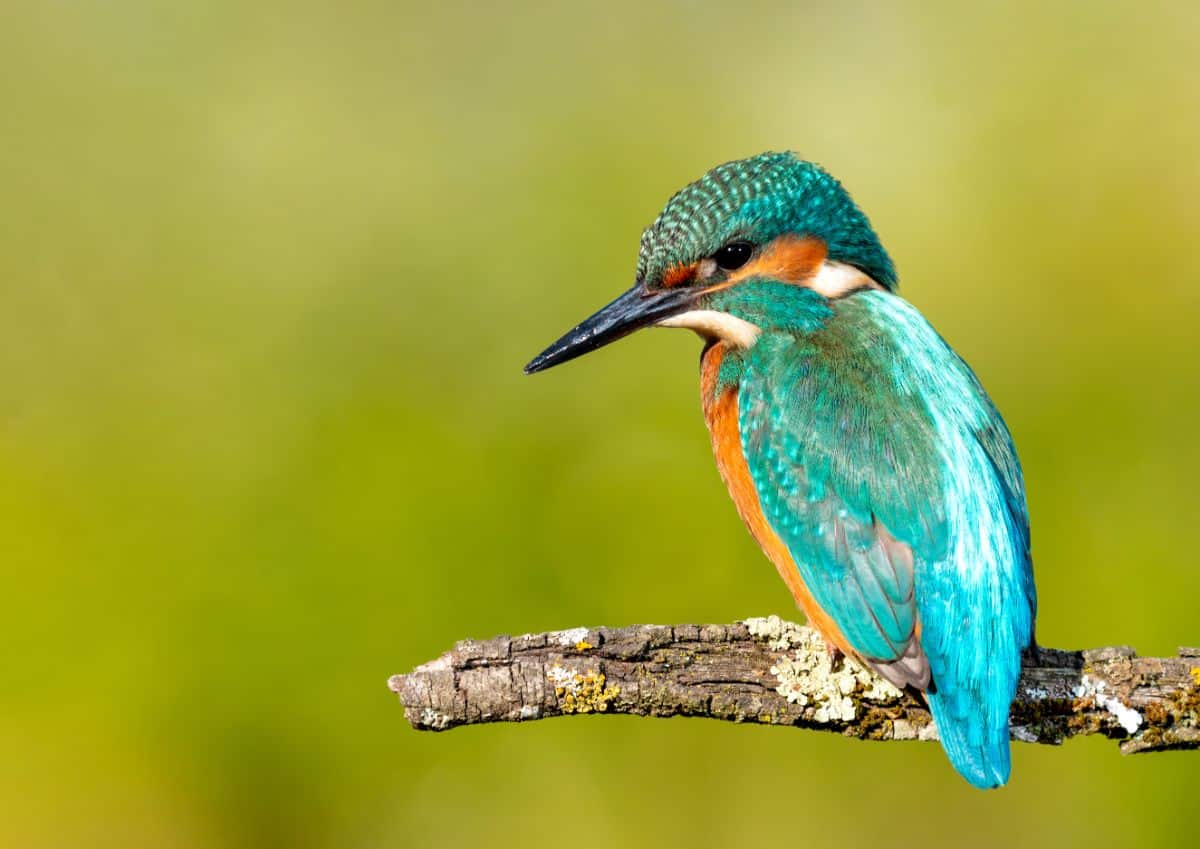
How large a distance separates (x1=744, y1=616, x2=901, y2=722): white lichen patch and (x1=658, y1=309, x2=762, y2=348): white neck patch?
62 centimetres

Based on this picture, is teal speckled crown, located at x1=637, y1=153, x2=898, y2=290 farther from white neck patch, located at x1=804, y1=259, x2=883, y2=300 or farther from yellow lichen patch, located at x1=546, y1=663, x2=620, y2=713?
yellow lichen patch, located at x1=546, y1=663, x2=620, y2=713

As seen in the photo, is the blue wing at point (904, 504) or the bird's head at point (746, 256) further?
the bird's head at point (746, 256)

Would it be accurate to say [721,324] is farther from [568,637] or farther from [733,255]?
[568,637]

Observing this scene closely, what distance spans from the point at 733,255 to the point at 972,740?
3.66ft

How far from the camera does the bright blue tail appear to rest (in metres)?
2.35

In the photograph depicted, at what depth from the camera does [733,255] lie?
286 centimetres

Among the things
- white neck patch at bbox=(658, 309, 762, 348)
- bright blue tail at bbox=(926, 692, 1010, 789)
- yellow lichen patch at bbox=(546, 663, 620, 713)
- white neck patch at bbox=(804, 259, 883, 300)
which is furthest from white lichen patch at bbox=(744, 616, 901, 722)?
white neck patch at bbox=(804, 259, 883, 300)

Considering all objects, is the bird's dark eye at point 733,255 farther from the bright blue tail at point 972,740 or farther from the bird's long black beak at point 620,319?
the bright blue tail at point 972,740

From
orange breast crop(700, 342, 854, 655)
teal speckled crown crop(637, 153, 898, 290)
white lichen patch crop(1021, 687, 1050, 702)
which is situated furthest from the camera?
teal speckled crown crop(637, 153, 898, 290)

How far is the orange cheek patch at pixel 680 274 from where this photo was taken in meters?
2.86

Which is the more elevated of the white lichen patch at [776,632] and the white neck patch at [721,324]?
the white neck patch at [721,324]

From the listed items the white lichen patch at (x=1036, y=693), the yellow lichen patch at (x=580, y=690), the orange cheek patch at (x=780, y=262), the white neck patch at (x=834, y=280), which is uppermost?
the orange cheek patch at (x=780, y=262)

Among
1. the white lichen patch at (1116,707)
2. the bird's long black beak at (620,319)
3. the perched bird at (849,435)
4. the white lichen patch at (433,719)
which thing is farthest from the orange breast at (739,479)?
the white lichen patch at (433,719)

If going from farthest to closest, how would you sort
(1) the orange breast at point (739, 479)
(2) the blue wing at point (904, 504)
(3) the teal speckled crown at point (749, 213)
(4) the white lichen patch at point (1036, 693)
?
(3) the teal speckled crown at point (749, 213), (1) the orange breast at point (739, 479), (4) the white lichen patch at point (1036, 693), (2) the blue wing at point (904, 504)
